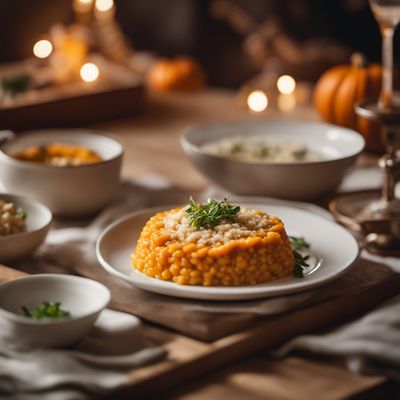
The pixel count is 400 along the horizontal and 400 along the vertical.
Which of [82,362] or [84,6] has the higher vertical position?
[84,6]

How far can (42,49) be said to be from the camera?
3.44 m

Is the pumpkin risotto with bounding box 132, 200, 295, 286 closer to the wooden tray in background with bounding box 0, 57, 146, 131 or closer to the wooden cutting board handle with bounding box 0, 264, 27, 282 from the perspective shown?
the wooden cutting board handle with bounding box 0, 264, 27, 282

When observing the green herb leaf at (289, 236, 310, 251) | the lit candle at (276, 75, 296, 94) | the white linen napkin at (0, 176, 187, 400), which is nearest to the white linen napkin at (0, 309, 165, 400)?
the white linen napkin at (0, 176, 187, 400)

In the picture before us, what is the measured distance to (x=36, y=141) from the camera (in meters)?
2.22

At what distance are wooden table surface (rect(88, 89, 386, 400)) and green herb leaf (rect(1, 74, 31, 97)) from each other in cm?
29

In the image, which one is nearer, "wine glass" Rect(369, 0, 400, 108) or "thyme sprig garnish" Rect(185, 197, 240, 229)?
"thyme sprig garnish" Rect(185, 197, 240, 229)

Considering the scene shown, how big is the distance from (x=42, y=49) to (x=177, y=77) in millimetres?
604

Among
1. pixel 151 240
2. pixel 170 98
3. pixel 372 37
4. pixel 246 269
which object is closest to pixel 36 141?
pixel 151 240

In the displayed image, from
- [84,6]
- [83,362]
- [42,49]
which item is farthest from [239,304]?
[84,6]

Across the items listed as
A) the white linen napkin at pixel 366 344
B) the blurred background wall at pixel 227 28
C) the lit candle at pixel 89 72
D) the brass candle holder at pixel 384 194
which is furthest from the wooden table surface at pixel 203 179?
the blurred background wall at pixel 227 28

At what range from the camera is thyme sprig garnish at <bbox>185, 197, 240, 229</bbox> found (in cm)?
156

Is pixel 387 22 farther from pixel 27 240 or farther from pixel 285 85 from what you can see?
pixel 285 85

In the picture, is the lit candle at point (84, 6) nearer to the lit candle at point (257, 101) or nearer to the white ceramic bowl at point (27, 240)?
the lit candle at point (257, 101)

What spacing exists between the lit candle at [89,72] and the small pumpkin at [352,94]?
874mm
